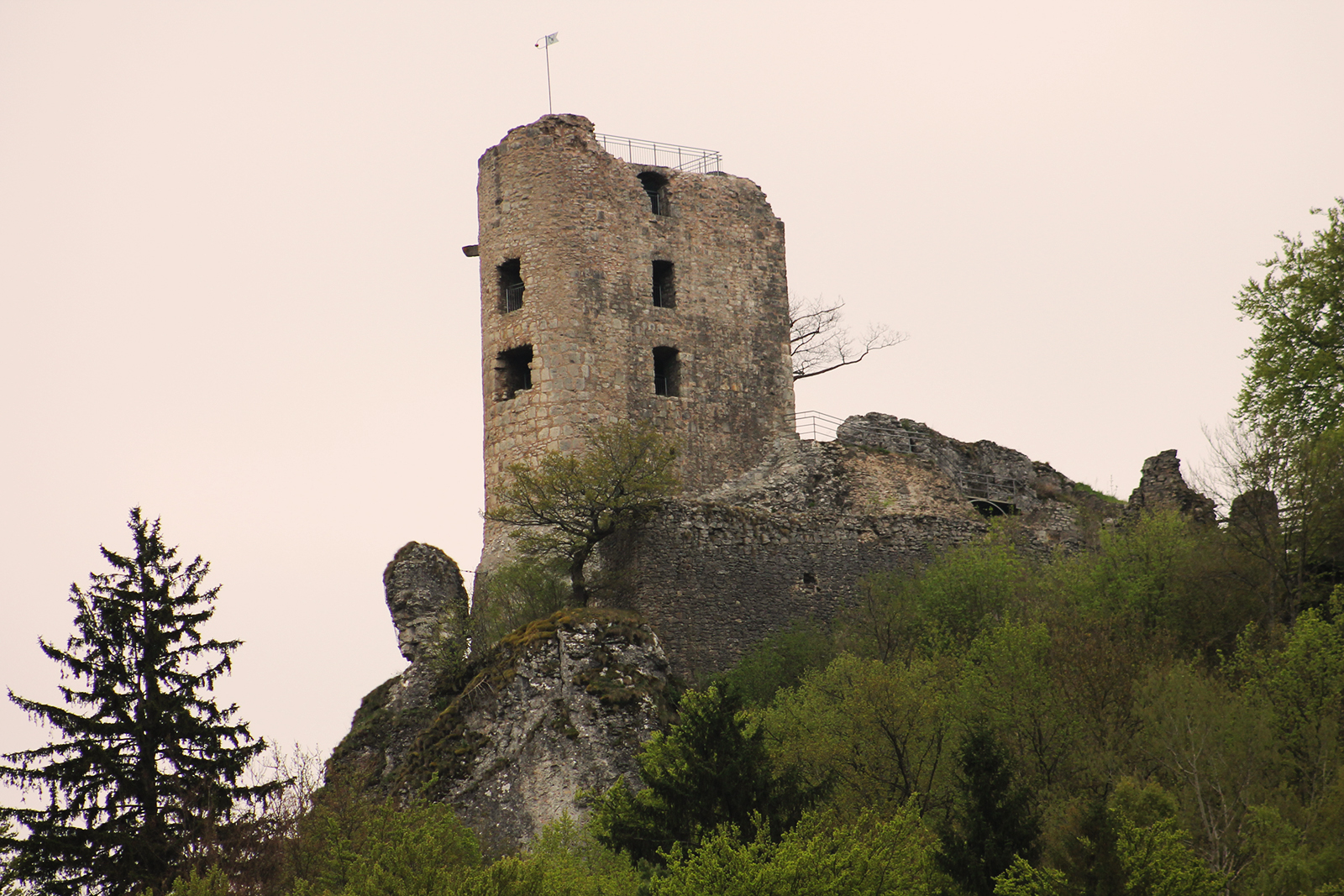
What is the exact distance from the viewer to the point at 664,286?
34844 millimetres

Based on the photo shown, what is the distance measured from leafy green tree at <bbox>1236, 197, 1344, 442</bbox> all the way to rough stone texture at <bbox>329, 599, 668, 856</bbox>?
11134mm

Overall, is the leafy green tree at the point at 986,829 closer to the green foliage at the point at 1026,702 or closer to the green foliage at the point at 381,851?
the green foliage at the point at 1026,702

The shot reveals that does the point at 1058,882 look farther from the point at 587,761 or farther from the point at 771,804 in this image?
the point at 587,761

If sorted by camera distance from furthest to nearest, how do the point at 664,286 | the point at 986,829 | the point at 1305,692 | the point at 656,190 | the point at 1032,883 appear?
the point at 656,190, the point at 664,286, the point at 1305,692, the point at 986,829, the point at 1032,883

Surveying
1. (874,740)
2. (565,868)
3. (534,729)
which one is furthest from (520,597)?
(565,868)

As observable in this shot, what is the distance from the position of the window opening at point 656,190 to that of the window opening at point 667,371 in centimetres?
279

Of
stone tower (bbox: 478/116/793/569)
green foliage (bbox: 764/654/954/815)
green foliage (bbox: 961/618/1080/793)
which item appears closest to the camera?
green foliage (bbox: 961/618/1080/793)

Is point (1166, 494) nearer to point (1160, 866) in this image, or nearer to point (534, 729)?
point (534, 729)

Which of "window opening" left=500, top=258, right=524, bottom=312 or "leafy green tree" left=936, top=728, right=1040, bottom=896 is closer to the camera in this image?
"leafy green tree" left=936, top=728, right=1040, bottom=896

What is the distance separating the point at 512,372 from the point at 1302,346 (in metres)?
13.6

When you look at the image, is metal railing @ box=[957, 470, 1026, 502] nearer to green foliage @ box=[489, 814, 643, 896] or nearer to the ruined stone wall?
the ruined stone wall

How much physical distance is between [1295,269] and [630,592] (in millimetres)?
12687

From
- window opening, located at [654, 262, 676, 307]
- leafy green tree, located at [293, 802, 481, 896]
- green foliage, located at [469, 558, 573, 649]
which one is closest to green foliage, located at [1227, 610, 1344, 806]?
leafy green tree, located at [293, 802, 481, 896]

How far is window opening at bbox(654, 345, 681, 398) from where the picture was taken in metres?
34.0
